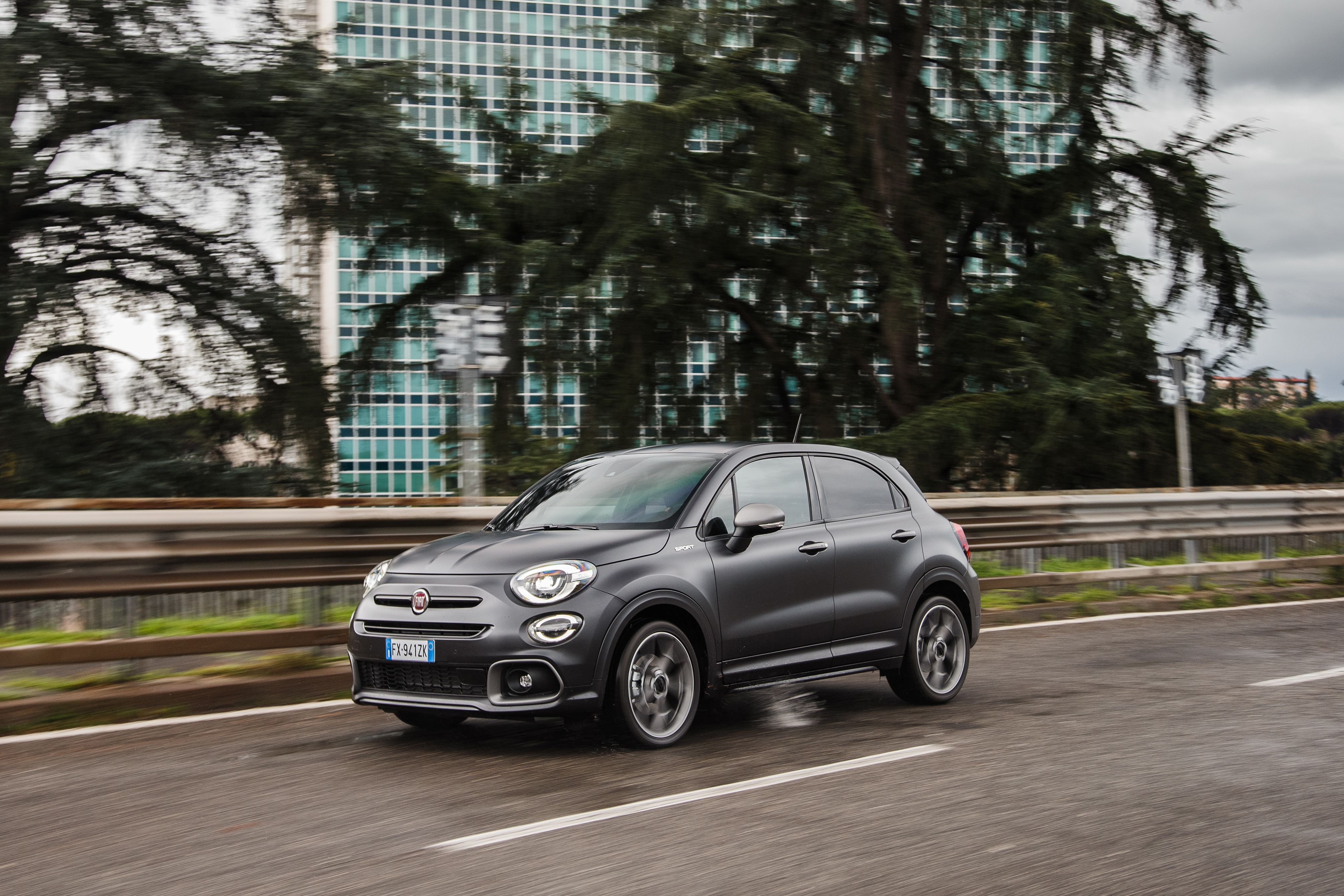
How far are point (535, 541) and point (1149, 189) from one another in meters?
16.6

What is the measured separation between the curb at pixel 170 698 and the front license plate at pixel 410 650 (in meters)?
1.81

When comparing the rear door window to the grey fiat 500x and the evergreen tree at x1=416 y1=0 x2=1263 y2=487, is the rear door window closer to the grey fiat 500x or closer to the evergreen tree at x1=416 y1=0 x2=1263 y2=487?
the grey fiat 500x

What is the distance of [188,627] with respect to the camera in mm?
9602

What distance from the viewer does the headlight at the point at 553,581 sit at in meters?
6.34

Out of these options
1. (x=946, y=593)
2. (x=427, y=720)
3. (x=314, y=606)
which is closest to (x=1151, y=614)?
(x=946, y=593)

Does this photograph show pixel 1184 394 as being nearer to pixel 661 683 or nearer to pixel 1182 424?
pixel 1182 424

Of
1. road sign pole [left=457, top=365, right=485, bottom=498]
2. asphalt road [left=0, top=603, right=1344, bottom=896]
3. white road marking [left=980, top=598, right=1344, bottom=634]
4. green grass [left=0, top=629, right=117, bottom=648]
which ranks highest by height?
road sign pole [left=457, top=365, right=485, bottom=498]

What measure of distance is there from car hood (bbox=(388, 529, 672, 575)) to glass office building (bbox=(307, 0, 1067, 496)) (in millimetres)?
9845

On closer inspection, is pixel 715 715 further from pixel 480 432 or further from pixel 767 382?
pixel 767 382

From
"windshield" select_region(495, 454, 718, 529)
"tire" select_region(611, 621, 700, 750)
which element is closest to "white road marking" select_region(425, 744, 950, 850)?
"tire" select_region(611, 621, 700, 750)

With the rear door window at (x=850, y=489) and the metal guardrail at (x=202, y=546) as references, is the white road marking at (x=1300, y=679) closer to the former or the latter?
the rear door window at (x=850, y=489)

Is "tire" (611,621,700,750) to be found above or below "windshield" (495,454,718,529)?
below

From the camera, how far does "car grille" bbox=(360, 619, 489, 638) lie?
249 inches

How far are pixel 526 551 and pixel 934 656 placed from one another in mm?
2965
